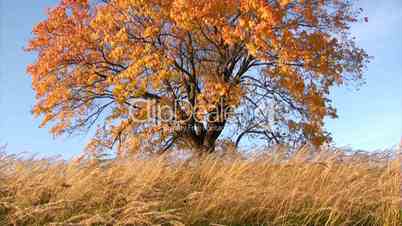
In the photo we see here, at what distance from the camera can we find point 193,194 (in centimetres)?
721

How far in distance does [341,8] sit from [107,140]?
10926mm

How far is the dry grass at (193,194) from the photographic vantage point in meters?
6.50

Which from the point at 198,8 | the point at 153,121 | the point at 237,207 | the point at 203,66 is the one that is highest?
the point at 198,8

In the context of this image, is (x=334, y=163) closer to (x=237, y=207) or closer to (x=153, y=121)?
(x=237, y=207)

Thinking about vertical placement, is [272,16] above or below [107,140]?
above

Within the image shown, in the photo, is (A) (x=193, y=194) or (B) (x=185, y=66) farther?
(B) (x=185, y=66)

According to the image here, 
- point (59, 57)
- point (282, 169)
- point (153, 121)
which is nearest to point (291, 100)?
point (153, 121)

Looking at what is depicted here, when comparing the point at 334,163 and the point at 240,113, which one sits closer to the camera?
the point at 334,163

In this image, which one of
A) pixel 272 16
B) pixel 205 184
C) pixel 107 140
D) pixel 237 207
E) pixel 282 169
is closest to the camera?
pixel 237 207

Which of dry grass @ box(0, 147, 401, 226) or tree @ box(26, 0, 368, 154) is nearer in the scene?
dry grass @ box(0, 147, 401, 226)

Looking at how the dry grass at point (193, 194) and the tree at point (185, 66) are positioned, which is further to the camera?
the tree at point (185, 66)

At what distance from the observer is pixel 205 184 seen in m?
8.34

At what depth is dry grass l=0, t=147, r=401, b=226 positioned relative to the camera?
6.50m

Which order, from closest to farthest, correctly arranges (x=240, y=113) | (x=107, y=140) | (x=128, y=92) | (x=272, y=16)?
(x=272, y=16), (x=128, y=92), (x=240, y=113), (x=107, y=140)
